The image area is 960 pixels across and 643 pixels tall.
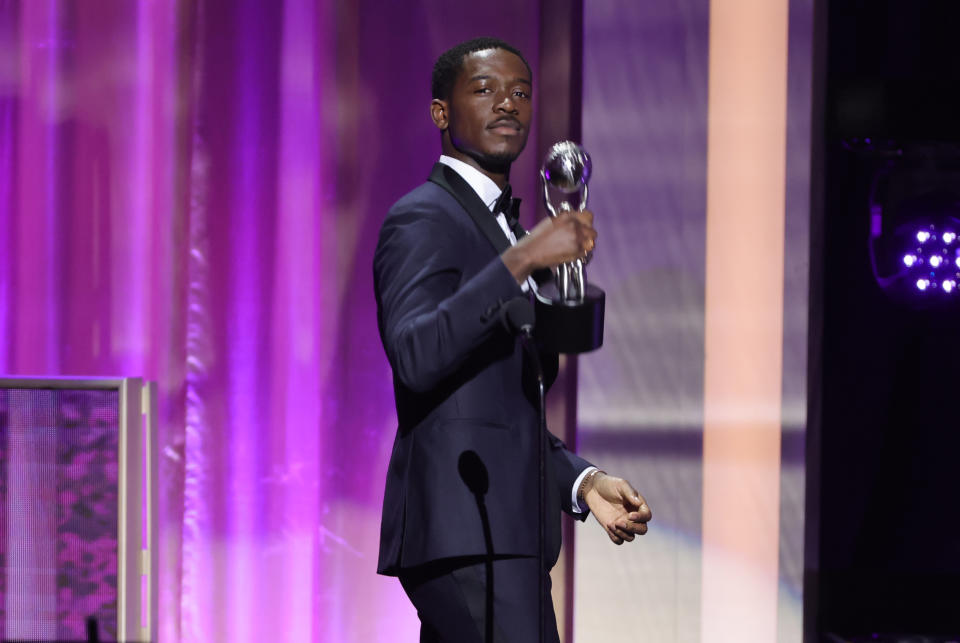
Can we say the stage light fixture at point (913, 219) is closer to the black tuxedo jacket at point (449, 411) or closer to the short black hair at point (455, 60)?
the short black hair at point (455, 60)

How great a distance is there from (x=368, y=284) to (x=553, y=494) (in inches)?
50.9

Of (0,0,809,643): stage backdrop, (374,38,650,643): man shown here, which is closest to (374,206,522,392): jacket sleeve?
(374,38,650,643): man

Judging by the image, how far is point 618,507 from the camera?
1.56 m

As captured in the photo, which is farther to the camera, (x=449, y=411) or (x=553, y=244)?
(x=449, y=411)

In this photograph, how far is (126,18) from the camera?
264cm

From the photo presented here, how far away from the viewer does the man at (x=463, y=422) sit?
128cm

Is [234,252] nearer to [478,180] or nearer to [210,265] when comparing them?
[210,265]

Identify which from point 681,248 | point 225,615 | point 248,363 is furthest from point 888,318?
point 225,615

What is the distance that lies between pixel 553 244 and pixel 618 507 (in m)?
0.50

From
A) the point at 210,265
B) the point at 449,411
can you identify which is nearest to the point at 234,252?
the point at 210,265

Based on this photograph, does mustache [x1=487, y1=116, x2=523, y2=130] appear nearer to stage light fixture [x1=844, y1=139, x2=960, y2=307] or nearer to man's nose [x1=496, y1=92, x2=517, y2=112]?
man's nose [x1=496, y1=92, x2=517, y2=112]

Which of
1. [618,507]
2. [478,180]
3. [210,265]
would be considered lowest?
[618,507]

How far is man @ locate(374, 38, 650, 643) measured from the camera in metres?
1.28

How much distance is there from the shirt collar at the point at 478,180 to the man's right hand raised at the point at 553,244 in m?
0.26
